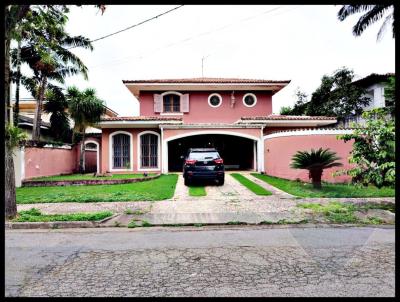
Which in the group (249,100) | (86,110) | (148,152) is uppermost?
(249,100)

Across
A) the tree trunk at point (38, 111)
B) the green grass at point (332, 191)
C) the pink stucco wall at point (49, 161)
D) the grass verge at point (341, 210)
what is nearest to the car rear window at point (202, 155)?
the green grass at point (332, 191)

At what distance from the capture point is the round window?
22453 millimetres

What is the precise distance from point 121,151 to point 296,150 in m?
10.9

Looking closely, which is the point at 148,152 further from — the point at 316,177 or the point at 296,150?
the point at 316,177

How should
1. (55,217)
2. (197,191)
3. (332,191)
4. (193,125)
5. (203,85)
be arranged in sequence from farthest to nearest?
1. (203,85)
2. (193,125)
3. (197,191)
4. (332,191)
5. (55,217)

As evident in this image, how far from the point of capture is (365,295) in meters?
3.22

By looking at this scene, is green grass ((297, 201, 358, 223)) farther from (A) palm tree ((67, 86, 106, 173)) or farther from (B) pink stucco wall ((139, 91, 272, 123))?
(A) palm tree ((67, 86, 106, 173))

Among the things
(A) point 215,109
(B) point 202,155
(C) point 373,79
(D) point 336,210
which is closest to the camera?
(D) point 336,210

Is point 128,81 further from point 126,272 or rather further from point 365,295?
point 365,295

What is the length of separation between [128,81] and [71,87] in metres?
4.91

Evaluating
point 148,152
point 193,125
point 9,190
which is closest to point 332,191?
point 193,125

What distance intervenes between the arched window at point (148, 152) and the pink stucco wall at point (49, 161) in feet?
17.0

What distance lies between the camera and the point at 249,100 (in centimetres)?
2258
